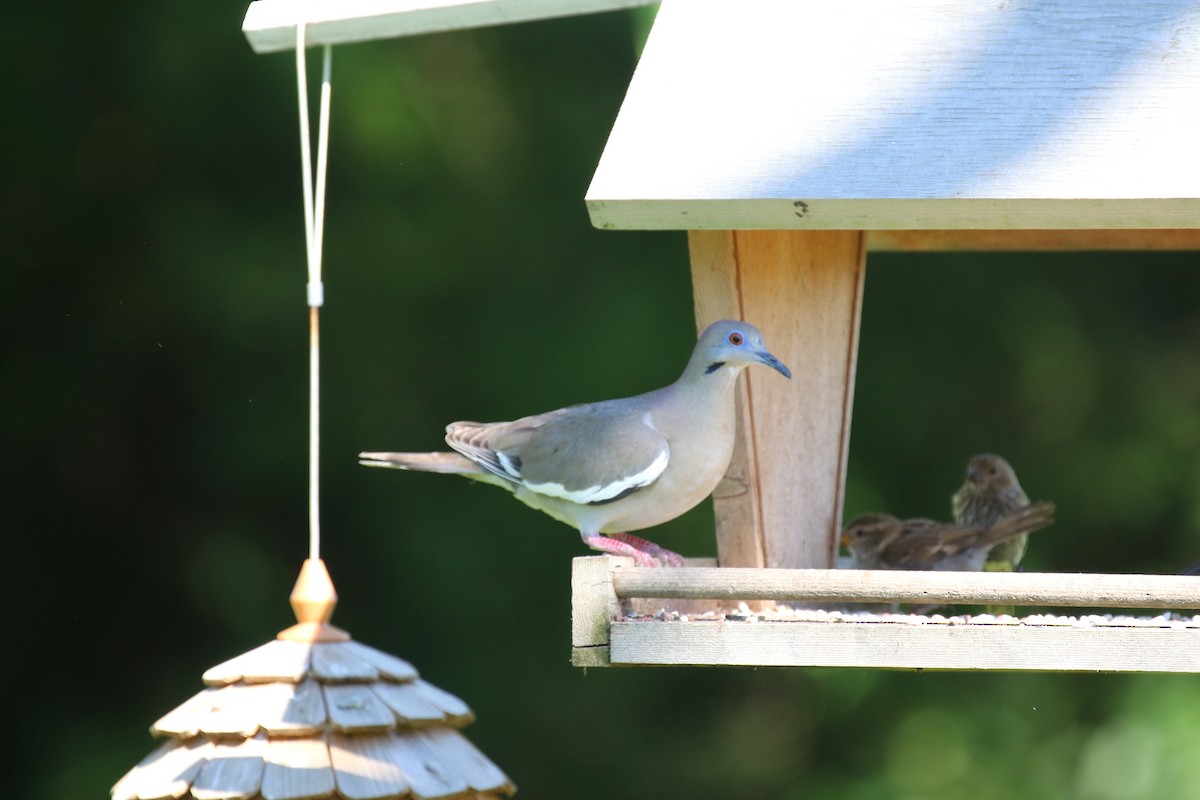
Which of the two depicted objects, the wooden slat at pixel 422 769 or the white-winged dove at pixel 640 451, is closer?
the wooden slat at pixel 422 769

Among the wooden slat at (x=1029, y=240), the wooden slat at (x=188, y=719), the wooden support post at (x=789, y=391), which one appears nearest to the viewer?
the wooden slat at (x=188, y=719)

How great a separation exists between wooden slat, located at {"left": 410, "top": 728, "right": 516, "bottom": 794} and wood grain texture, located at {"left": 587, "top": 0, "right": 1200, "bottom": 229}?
84 centimetres

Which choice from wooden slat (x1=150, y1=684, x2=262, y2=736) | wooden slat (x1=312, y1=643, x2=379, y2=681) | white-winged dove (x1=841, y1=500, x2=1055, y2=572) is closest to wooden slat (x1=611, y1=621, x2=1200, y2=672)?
wooden slat (x1=312, y1=643, x2=379, y2=681)

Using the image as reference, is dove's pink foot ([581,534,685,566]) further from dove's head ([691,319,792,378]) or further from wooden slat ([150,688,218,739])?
wooden slat ([150,688,218,739])

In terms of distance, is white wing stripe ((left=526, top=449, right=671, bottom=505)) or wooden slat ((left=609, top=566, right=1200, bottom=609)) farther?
white wing stripe ((left=526, top=449, right=671, bottom=505))

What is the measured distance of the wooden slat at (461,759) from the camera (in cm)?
225

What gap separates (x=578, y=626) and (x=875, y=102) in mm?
975

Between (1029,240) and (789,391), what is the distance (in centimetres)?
82

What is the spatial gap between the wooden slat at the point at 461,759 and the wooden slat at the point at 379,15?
125 cm

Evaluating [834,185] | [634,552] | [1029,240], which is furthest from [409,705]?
[1029,240]

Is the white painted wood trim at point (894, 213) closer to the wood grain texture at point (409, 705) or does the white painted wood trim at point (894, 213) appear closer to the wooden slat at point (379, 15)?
the wooden slat at point (379, 15)

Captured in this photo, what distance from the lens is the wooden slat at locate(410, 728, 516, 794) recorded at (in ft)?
7.38

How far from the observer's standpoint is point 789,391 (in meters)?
2.96

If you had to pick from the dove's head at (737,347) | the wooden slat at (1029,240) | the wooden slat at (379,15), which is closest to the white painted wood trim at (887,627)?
the dove's head at (737,347)
